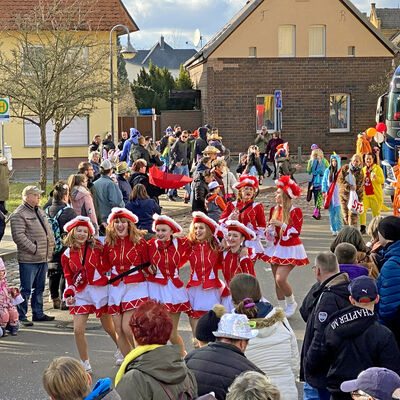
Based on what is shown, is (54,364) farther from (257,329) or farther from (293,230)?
(293,230)

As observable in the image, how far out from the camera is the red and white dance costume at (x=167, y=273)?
28.9ft

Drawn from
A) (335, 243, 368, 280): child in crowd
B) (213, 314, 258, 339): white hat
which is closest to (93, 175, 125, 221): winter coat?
(335, 243, 368, 280): child in crowd

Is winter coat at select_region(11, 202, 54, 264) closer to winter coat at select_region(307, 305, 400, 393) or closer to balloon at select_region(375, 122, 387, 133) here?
winter coat at select_region(307, 305, 400, 393)

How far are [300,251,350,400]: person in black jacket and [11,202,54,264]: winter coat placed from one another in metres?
4.82

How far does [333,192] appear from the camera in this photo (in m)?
16.5

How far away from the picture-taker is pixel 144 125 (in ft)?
135

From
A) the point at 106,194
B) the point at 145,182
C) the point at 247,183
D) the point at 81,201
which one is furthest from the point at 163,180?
the point at 247,183

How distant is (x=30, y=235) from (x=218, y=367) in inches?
246

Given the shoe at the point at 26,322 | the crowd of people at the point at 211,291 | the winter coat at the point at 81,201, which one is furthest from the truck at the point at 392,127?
the shoe at the point at 26,322

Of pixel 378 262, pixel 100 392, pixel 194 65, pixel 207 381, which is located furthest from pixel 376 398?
pixel 194 65

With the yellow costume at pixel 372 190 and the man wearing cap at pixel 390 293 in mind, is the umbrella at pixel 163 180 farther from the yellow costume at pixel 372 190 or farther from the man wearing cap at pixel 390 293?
the man wearing cap at pixel 390 293

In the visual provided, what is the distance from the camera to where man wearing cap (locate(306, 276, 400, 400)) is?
5.76 m

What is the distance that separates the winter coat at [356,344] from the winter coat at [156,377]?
4.99 ft

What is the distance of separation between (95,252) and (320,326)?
131 inches
